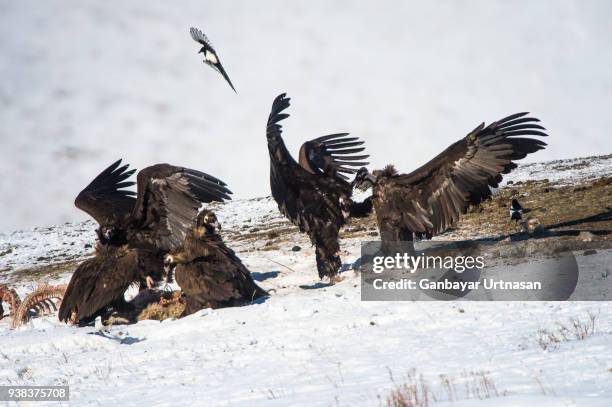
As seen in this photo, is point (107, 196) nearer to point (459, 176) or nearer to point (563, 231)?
point (459, 176)

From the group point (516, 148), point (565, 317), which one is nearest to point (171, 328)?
point (565, 317)

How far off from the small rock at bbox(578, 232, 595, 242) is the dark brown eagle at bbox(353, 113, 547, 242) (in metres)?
1.85

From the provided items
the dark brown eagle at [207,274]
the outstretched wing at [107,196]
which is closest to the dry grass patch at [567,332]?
the dark brown eagle at [207,274]

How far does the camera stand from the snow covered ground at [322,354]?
495 centimetres

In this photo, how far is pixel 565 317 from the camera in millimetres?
7133

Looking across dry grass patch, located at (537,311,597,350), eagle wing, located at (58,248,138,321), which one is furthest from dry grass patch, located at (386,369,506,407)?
eagle wing, located at (58,248,138,321)

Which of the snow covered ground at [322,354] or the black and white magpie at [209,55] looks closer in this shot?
the snow covered ground at [322,354]

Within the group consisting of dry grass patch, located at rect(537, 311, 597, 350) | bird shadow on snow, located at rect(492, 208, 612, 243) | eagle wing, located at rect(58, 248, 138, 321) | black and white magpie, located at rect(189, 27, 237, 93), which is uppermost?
black and white magpie, located at rect(189, 27, 237, 93)

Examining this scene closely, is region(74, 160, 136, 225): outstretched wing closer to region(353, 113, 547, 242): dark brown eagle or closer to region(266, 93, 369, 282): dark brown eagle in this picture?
region(266, 93, 369, 282): dark brown eagle

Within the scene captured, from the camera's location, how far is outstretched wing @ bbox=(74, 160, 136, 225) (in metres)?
13.2

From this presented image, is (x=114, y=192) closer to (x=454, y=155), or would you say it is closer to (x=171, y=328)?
(x=171, y=328)

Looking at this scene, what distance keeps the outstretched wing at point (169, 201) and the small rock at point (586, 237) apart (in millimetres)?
6430

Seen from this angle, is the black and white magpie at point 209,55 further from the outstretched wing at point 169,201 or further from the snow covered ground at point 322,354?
the snow covered ground at point 322,354

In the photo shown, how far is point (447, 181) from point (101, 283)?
6.04 m
